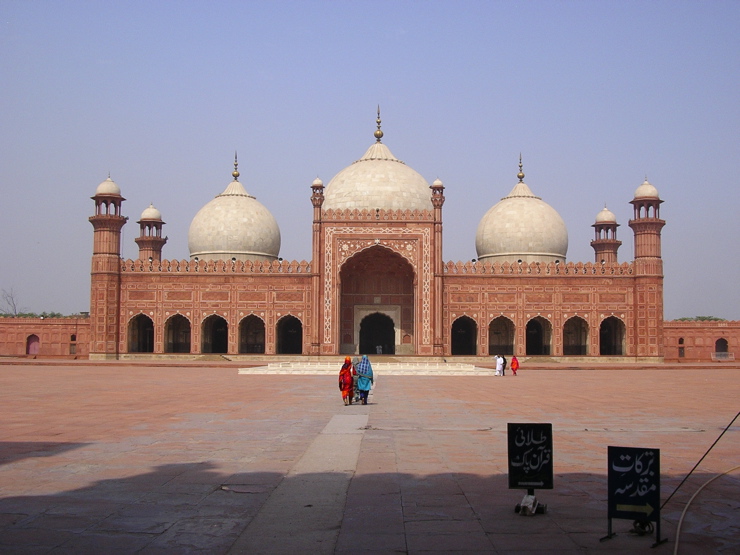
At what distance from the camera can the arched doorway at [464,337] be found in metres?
28.5

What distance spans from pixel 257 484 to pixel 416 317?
2119 centimetres

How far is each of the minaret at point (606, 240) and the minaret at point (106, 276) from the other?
19380 millimetres

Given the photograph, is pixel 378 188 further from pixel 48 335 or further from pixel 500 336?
pixel 48 335

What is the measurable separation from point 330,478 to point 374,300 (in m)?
22.5

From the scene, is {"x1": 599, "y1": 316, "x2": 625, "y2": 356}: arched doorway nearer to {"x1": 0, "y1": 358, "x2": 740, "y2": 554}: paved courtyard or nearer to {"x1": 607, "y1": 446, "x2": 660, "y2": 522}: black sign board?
{"x1": 0, "y1": 358, "x2": 740, "y2": 554}: paved courtyard

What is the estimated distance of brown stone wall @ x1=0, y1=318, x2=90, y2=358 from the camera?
28.6m

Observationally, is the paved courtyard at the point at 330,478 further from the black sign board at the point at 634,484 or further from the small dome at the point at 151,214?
the small dome at the point at 151,214

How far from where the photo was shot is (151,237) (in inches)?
1271

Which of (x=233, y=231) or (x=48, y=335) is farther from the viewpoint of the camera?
(x=233, y=231)

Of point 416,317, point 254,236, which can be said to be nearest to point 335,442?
point 416,317

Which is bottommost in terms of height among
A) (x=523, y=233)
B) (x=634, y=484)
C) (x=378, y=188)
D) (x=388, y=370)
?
(x=388, y=370)

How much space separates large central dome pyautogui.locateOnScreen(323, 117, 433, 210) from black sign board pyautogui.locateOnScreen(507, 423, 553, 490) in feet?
79.6

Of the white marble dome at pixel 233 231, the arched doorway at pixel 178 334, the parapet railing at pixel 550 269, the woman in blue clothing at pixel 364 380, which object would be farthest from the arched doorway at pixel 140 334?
the woman in blue clothing at pixel 364 380

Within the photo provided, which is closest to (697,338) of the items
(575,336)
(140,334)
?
(575,336)
